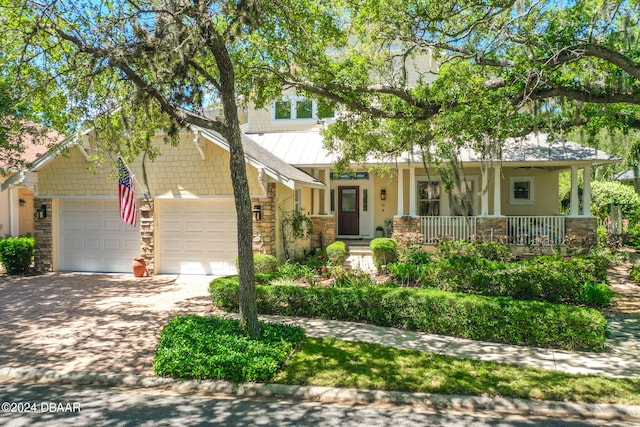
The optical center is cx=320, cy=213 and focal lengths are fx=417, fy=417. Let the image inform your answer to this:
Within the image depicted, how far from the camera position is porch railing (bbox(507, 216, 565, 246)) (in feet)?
47.9

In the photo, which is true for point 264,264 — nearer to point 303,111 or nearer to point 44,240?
point 44,240

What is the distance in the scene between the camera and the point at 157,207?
42.0 feet

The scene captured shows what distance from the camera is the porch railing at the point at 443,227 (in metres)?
15.1

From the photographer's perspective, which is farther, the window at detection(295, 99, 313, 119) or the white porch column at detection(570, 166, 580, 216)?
the window at detection(295, 99, 313, 119)

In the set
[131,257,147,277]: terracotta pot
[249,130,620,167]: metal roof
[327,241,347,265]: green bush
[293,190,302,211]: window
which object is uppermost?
Answer: [249,130,620,167]: metal roof

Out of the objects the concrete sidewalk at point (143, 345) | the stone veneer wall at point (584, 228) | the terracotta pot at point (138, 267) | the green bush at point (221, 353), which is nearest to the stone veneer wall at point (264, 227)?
the concrete sidewalk at point (143, 345)

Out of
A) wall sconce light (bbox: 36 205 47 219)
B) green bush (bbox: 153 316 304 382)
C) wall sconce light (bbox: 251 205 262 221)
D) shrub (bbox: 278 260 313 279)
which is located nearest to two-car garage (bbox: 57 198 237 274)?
wall sconce light (bbox: 36 205 47 219)

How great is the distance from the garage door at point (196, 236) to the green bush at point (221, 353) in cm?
623

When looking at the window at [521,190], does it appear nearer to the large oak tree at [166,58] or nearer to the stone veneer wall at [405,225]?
the stone veneer wall at [405,225]

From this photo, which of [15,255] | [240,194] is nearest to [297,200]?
[240,194]

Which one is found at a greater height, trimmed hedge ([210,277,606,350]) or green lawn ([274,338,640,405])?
trimmed hedge ([210,277,606,350])

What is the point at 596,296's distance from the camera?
868 cm

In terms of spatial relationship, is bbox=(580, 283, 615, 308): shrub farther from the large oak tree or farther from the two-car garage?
the two-car garage

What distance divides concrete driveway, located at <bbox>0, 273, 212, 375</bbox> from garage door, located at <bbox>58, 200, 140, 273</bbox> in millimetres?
571
